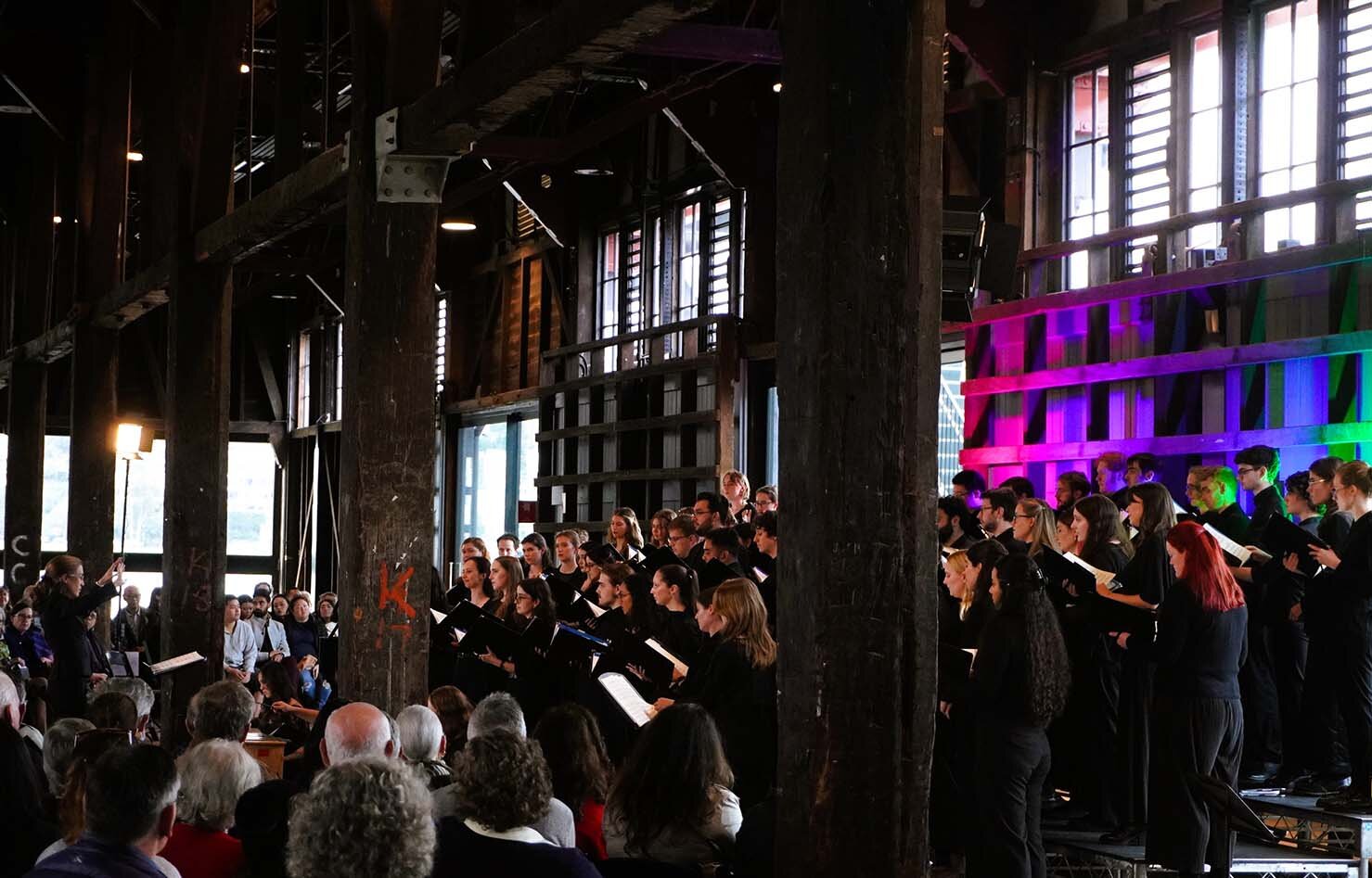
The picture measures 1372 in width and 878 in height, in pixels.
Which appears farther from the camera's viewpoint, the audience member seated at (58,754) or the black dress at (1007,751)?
the black dress at (1007,751)

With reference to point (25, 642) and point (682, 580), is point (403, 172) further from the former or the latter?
point (25, 642)

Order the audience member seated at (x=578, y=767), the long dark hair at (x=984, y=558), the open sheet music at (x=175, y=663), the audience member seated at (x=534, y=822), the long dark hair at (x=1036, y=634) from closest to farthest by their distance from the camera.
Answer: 1. the audience member seated at (x=534, y=822)
2. the audience member seated at (x=578, y=767)
3. the long dark hair at (x=1036, y=634)
4. the long dark hair at (x=984, y=558)
5. the open sheet music at (x=175, y=663)

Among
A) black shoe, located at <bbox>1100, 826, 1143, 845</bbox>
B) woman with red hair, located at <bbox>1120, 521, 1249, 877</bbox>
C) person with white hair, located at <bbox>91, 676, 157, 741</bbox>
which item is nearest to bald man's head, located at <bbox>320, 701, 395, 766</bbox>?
person with white hair, located at <bbox>91, 676, 157, 741</bbox>

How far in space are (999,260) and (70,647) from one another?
729 cm

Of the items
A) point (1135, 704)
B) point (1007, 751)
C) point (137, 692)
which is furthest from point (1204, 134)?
point (137, 692)

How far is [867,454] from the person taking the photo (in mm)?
4723

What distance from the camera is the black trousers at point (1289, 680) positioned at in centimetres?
880

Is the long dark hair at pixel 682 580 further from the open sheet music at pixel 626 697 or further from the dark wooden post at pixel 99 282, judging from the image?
the dark wooden post at pixel 99 282

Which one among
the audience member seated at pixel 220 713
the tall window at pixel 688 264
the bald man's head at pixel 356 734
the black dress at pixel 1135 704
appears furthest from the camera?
the tall window at pixel 688 264

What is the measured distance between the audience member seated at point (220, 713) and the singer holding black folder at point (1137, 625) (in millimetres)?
3886

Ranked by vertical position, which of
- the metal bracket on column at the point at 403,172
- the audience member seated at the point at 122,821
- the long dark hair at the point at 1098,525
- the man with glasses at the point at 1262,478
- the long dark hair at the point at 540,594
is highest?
the metal bracket on column at the point at 403,172

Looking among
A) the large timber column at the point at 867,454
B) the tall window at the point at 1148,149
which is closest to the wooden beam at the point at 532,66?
the large timber column at the point at 867,454

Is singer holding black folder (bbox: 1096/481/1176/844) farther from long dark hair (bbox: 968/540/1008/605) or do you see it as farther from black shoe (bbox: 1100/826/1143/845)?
long dark hair (bbox: 968/540/1008/605)

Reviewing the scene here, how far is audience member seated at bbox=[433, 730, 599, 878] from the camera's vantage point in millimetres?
3957
